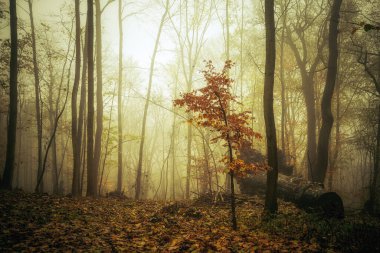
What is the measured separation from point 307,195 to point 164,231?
17.8 feet

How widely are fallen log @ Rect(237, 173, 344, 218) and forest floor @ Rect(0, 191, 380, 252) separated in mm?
993

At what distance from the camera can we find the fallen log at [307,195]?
8.16 metres

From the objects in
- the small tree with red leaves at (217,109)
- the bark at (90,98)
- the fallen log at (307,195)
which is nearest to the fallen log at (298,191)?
the fallen log at (307,195)

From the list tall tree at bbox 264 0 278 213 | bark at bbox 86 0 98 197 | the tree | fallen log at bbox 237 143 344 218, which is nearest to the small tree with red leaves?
tall tree at bbox 264 0 278 213

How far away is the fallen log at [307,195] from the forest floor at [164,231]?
993 mm

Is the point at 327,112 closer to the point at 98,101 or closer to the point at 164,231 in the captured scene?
the point at 164,231

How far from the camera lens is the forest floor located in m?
5.06

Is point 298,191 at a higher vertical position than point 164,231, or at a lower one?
higher

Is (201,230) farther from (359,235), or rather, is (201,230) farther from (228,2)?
(228,2)

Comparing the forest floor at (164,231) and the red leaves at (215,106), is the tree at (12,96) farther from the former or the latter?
the red leaves at (215,106)

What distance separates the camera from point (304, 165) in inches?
944

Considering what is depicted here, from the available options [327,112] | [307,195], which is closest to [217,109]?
[307,195]

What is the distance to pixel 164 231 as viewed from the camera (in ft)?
21.4

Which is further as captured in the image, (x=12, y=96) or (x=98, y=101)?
(x=98, y=101)
